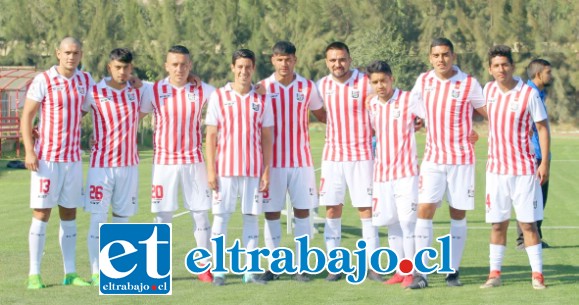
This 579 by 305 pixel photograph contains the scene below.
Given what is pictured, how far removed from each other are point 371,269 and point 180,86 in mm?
2549

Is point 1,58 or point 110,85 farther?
point 1,58

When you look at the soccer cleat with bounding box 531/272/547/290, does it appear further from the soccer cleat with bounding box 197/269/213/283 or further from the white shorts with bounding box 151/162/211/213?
the white shorts with bounding box 151/162/211/213

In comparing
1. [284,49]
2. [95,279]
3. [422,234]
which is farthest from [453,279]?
[95,279]

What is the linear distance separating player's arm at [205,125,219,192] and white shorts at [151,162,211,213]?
21cm

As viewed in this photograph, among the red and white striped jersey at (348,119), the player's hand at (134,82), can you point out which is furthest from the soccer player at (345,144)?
the player's hand at (134,82)

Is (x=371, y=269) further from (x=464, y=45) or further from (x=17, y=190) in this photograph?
(x=464, y=45)

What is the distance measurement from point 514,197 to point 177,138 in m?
3.19

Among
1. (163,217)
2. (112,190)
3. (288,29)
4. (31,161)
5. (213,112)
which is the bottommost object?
(163,217)

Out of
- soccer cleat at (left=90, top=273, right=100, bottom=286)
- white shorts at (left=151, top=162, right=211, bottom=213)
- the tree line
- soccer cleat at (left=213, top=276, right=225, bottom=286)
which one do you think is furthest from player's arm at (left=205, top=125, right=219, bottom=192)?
the tree line

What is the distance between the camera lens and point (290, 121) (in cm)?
1065

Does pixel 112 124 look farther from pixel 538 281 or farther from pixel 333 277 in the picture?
pixel 538 281

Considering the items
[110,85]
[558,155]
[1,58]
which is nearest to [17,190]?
[110,85]

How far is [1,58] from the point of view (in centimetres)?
7075

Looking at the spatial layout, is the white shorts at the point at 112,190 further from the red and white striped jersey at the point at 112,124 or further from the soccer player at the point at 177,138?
the soccer player at the point at 177,138
